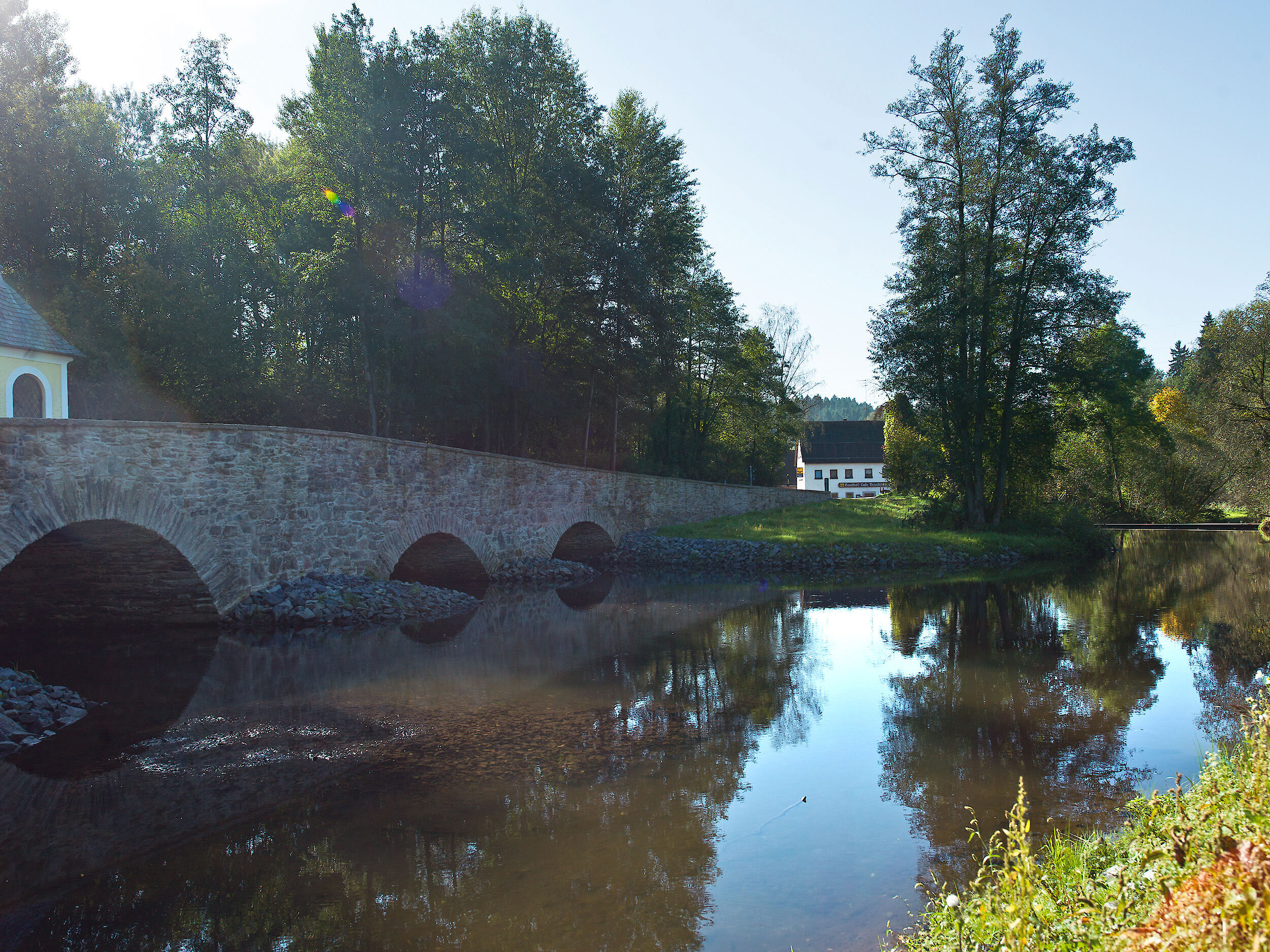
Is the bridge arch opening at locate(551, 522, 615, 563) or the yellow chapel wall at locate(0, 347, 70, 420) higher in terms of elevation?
the yellow chapel wall at locate(0, 347, 70, 420)

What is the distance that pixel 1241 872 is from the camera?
2412 mm

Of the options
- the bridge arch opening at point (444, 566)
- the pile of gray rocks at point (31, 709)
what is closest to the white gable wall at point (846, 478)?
the bridge arch opening at point (444, 566)

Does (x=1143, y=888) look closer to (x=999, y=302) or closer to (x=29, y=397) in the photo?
(x=29, y=397)

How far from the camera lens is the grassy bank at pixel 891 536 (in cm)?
2386

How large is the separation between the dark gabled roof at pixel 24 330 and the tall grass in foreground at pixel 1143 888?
1744 cm

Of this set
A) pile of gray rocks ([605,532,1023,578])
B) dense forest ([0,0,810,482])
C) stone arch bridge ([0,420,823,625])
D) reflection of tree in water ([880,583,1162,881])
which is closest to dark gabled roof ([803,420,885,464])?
dense forest ([0,0,810,482])

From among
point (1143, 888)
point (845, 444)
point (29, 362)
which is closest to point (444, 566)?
point (29, 362)

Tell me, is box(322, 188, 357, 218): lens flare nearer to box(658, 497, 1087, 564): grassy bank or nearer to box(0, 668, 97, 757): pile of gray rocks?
box(658, 497, 1087, 564): grassy bank

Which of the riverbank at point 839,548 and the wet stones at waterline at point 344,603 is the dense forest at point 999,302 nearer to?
the riverbank at point 839,548

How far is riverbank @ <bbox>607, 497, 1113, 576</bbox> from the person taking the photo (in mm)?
23312

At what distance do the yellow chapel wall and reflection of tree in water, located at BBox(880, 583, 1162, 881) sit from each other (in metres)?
15.4

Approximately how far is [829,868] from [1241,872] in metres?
2.83

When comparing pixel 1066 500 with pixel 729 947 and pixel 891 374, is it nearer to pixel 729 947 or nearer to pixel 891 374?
pixel 891 374

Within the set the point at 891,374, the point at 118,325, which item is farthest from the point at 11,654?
the point at 891,374
